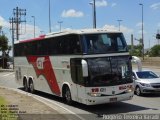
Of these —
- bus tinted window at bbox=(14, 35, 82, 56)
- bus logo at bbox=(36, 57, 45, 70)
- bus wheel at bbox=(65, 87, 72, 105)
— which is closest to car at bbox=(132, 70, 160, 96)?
bus wheel at bbox=(65, 87, 72, 105)

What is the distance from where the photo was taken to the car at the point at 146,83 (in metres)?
20.9

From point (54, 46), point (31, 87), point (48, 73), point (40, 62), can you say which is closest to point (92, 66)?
point (54, 46)

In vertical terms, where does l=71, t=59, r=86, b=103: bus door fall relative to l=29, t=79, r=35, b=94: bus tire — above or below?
above

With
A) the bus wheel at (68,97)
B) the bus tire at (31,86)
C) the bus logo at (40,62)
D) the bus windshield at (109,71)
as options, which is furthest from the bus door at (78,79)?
the bus tire at (31,86)

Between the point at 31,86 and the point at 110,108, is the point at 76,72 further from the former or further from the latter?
the point at 31,86

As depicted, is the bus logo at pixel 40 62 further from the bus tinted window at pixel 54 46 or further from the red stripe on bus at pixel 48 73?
the bus tinted window at pixel 54 46

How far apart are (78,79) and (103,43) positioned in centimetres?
176

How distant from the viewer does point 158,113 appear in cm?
1485

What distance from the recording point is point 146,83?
69.1 ft

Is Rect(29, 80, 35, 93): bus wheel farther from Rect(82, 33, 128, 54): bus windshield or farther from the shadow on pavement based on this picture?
Rect(82, 33, 128, 54): bus windshield

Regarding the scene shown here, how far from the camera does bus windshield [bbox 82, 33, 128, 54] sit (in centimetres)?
1661

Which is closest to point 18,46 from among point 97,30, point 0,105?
point 97,30

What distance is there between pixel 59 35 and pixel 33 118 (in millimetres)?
6961

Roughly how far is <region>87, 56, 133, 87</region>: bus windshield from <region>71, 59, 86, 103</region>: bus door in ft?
1.47
